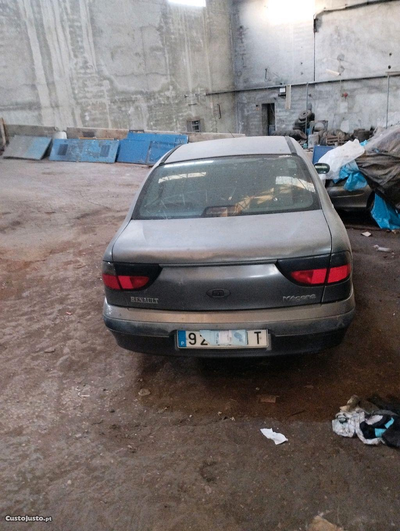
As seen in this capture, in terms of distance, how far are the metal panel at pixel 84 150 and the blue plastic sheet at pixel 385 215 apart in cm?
900

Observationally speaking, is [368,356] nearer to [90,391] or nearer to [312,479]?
[312,479]

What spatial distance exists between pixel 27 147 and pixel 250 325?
1328cm

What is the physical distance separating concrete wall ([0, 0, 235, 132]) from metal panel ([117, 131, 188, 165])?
4.02 meters

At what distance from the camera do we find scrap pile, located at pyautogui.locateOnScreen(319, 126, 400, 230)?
582 centimetres

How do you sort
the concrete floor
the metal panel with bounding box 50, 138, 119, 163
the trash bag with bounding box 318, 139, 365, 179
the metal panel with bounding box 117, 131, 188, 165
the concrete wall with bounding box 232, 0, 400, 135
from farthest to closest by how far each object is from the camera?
the concrete wall with bounding box 232, 0, 400, 135 → the metal panel with bounding box 50, 138, 119, 163 → the metal panel with bounding box 117, 131, 188, 165 → the trash bag with bounding box 318, 139, 365, 179 → the concrete floor

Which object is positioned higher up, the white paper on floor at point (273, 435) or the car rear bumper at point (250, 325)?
the car rear bumper at point (250, 325)

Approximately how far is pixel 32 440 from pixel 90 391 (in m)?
0.51

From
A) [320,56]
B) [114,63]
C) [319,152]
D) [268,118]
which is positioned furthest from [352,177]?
[268,118]

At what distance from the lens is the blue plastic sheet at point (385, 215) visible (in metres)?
6.12

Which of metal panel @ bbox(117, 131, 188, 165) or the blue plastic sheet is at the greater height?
metal panel @ bbox(117, 131, 188, 165)

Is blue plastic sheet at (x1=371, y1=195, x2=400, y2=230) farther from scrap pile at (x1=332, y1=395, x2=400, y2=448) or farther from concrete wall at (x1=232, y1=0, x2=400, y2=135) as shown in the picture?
concrete wall at (x1=232, y1=0, x2=400, y2=135)

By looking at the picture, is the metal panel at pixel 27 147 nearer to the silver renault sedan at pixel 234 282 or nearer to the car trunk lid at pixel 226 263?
the silver renault sedan at pixel 234 282

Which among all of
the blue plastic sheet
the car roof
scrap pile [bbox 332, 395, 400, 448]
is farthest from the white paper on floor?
the blue plastic sheet

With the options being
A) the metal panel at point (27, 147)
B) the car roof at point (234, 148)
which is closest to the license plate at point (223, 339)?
the car roof at point (234, 148)
